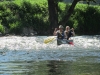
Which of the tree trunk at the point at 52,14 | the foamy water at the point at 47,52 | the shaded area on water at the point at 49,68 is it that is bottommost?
the tree trunk at the point at 52,14

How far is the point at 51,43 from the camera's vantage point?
3569 centimetres

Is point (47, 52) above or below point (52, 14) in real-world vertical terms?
above

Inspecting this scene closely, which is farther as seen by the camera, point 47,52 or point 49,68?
point 47,52

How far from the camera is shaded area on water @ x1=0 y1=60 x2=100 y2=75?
623 inches

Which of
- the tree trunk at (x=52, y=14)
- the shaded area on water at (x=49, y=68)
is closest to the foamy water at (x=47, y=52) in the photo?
the shaded area on water at (x=49, y=68)

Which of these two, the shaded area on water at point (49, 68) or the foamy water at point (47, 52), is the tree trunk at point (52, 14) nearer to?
the foamy water at point (47, 52)

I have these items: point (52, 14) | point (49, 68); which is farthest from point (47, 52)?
point (52, 14)

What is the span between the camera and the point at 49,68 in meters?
17.2

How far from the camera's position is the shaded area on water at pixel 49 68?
1582 cm

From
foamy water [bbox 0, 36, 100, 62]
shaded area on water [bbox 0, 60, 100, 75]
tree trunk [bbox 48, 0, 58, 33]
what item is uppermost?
shaded area on water [bbox 0, 60, 100, 75]

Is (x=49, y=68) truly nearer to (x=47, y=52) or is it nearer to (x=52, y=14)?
(x=47, y=52)

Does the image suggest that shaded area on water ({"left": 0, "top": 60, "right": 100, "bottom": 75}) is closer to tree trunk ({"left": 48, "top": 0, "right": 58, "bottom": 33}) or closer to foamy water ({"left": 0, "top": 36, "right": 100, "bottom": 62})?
foamy water ({"left": 0, "top": 36, "right": 100, "bottom": 62})

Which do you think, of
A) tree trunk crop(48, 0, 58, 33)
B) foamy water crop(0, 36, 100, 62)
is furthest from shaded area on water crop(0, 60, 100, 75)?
tree trunk crop(48, 0, 58, 33)

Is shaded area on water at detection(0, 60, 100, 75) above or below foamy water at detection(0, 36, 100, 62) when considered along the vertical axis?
above
